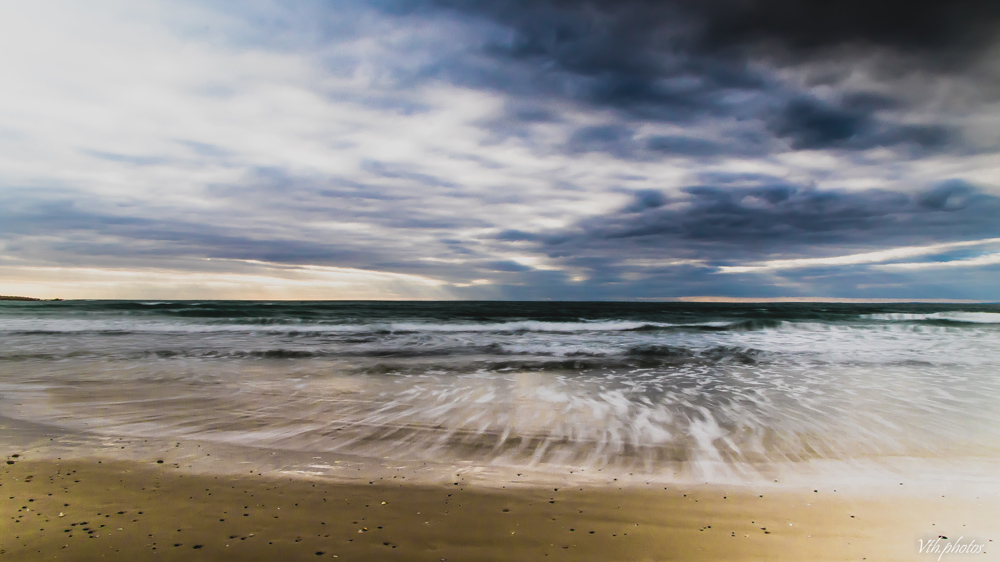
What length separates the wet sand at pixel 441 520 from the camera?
3.01 meters

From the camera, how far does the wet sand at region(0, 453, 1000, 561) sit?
3.01 m

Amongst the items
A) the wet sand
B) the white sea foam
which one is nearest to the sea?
the wet sand

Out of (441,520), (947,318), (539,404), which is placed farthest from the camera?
(947,318)

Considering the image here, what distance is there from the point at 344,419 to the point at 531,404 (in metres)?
2.86

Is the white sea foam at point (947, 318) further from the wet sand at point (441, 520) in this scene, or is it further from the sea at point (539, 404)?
the wet sand at point (441, 520)

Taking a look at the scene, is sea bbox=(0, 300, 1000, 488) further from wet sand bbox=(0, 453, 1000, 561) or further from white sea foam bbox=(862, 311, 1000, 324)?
white sea foam bbox=(862, 311, 1000, 324)

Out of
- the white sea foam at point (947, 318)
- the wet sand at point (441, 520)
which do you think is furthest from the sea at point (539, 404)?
the white sea foam at point (947, 318)

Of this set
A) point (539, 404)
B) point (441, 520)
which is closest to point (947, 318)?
point (539, 404)

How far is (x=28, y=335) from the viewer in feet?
61.7

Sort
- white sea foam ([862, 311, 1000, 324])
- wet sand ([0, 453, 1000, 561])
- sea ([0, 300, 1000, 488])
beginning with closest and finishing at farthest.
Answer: wet sand ([0, 453, 1000, 561])
sea ([0, 300, 1000, 488])
white sea foam ([862, 311, 1000, 324])

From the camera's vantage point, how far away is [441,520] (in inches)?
134

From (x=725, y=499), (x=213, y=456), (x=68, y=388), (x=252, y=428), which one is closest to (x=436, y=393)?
(x=252, y=428)

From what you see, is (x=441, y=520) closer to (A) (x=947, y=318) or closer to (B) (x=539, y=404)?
(B) (x=539, y=404)

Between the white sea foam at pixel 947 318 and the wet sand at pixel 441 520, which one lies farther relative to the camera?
the white sea foam at pixel 947 318
